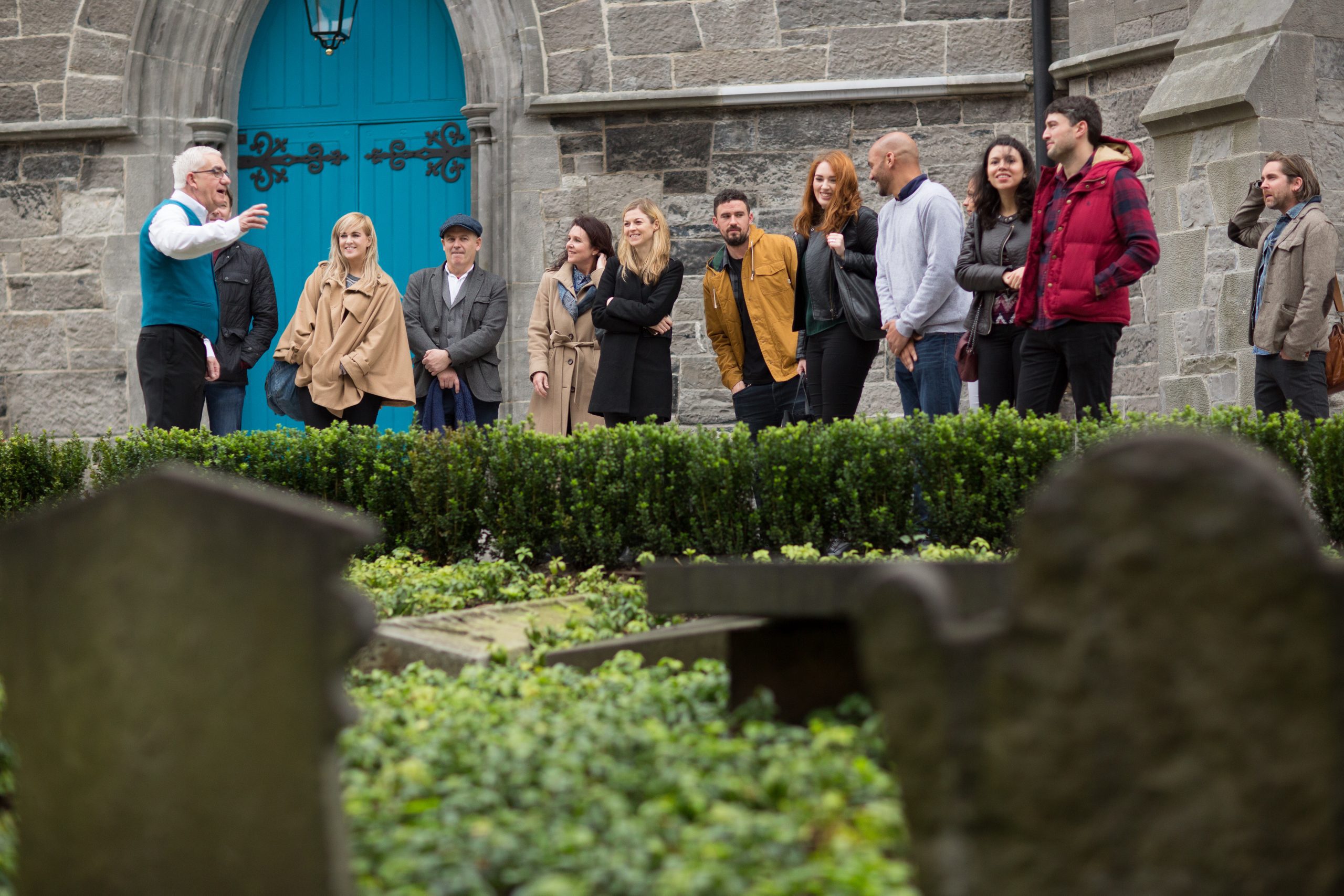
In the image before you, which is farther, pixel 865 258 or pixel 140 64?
pixel 140 64

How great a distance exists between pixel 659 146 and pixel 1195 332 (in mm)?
3917

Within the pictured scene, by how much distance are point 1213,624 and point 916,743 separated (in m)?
0.49

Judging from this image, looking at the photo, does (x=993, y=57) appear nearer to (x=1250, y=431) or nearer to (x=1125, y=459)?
(x=1250, y=431)

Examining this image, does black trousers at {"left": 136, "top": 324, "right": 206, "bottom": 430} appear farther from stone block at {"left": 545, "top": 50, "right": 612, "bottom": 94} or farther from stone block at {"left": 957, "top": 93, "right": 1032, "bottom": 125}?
stone block at {"left": 957, "top": 93, "right": 1032, "bottom": 125}

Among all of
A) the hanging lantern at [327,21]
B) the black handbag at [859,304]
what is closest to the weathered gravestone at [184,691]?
the black handbag at [859,304]

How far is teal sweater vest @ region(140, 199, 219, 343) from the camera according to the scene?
7367 millimetres

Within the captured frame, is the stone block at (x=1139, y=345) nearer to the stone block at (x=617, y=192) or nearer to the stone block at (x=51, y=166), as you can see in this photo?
the stone block at (x=617, y=192)

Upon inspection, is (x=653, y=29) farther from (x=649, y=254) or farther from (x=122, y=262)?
(x=122, y=262)

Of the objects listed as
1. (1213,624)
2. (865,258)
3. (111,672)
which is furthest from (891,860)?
(865,258)

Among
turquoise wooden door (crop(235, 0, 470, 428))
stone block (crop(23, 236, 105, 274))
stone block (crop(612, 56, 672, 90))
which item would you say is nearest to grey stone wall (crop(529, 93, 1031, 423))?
stone block (crop(612, 56, 672, 90))

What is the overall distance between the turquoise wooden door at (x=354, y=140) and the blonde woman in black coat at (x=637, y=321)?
129 inches

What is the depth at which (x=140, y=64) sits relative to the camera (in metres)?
10.3

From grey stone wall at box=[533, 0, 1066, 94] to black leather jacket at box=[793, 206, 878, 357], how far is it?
262 centimetres

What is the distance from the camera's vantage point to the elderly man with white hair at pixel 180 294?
287 inches
